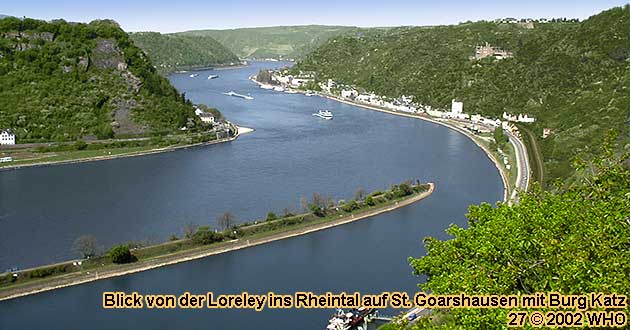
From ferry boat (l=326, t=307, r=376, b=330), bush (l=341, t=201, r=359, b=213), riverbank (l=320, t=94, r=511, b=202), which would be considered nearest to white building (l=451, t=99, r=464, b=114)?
riverbank (l=320, t=94, r=511, b=202)

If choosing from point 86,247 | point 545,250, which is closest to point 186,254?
point 86,247

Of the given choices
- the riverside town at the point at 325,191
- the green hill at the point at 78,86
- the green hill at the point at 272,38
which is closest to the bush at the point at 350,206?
the riverside town at the point at 325,191

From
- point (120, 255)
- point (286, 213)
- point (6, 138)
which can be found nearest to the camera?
point (120, 255)

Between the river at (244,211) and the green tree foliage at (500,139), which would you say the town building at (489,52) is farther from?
the green tree foliage at (500,139)

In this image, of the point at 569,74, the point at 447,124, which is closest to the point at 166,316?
the point at 447,124

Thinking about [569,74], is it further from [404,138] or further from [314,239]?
[314,239]

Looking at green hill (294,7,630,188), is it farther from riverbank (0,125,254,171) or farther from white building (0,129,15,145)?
white building (0,129,15,145)

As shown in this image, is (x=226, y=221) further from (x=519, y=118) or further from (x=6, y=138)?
(x=519, y=118)
